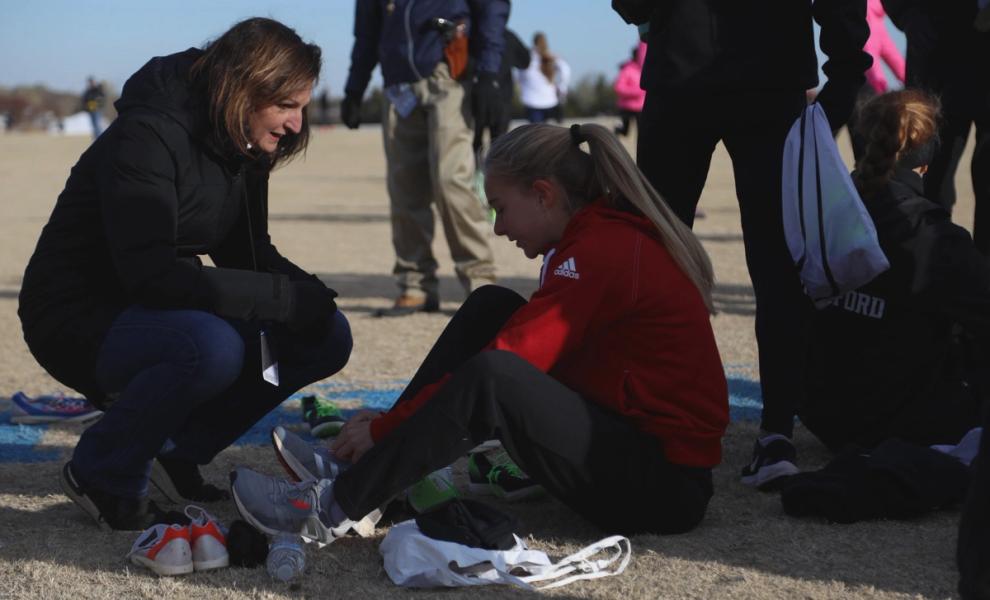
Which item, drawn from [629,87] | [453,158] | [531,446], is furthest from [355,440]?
[629,87]

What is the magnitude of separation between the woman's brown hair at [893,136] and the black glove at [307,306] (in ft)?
4.94

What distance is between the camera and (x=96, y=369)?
2986 mm

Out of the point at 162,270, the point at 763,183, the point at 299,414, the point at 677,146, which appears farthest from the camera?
the point at 299,414

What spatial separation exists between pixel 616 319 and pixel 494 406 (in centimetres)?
37

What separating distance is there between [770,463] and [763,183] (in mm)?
776

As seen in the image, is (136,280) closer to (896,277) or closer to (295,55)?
(295,55)

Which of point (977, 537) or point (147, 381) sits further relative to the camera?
point (147, 381)

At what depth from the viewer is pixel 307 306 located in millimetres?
3078

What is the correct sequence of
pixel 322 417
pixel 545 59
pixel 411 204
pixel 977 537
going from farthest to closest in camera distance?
pixel 545 59, pixel 411 204, pixel 322 417, pixel 977 537

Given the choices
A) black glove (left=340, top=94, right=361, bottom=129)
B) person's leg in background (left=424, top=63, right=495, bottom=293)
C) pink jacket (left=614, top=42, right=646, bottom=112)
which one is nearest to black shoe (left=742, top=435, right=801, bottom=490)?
person's leg in background (left=424, top=63, right=495, bottom=293)

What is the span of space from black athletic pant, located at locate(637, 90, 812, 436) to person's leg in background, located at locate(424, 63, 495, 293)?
98.1 inches

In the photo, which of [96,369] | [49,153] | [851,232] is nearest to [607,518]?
[851,232]

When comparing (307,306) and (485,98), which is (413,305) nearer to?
(485,98)

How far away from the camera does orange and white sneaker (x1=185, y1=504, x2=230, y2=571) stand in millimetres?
2660
